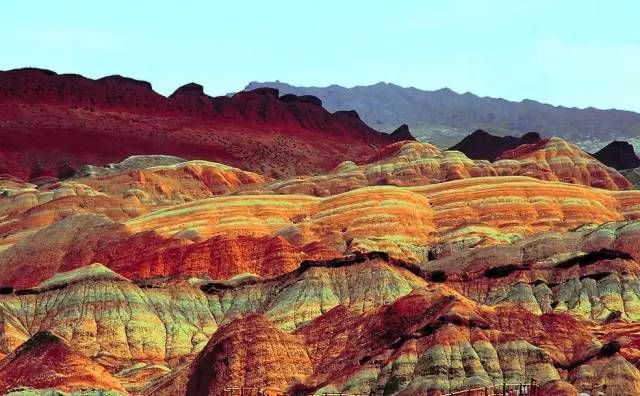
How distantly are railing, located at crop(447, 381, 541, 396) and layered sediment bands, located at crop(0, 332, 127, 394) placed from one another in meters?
26.7

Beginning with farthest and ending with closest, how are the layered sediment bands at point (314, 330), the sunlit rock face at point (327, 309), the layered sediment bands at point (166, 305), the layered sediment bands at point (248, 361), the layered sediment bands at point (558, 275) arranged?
the layered sediment bands at point (166, 305) → the layered sediment bands at point (558, 275) → the layered sediment bands at point (248, 361) → the sunlit rock face at point (327, 309) → the layered sediment bands at point (314, 330)

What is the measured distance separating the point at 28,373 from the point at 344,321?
29.4 metres

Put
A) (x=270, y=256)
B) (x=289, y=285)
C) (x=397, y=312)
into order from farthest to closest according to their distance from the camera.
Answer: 1. (x=270, y=256)
2. (x=289, y=285)
3. (x=397, y=312)

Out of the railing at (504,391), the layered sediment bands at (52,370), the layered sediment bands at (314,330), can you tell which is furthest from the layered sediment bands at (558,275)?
the layered sediment bands at (52,370)

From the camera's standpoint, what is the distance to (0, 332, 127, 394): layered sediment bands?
117 metres

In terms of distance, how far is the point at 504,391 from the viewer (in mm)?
109250

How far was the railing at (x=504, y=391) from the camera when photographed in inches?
4277

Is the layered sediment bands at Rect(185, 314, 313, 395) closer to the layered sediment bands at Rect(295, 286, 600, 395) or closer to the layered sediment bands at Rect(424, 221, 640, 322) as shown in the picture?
the layered sediment bands at Rect(295, 286, 600, 395)

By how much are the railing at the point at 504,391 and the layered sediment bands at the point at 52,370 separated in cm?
2672

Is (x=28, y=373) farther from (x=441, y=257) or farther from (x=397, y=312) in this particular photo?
(x=441, y=257)

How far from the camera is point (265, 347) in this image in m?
124

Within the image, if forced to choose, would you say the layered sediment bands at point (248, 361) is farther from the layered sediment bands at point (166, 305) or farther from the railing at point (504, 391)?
the layered sediment bands at point (166, 305)

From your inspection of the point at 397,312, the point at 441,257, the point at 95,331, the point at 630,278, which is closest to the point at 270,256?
the point at 441,257

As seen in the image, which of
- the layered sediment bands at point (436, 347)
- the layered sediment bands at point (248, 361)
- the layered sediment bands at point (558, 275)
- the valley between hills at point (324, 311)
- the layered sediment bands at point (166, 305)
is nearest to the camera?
the layered sediment bands at point (436, 347)
